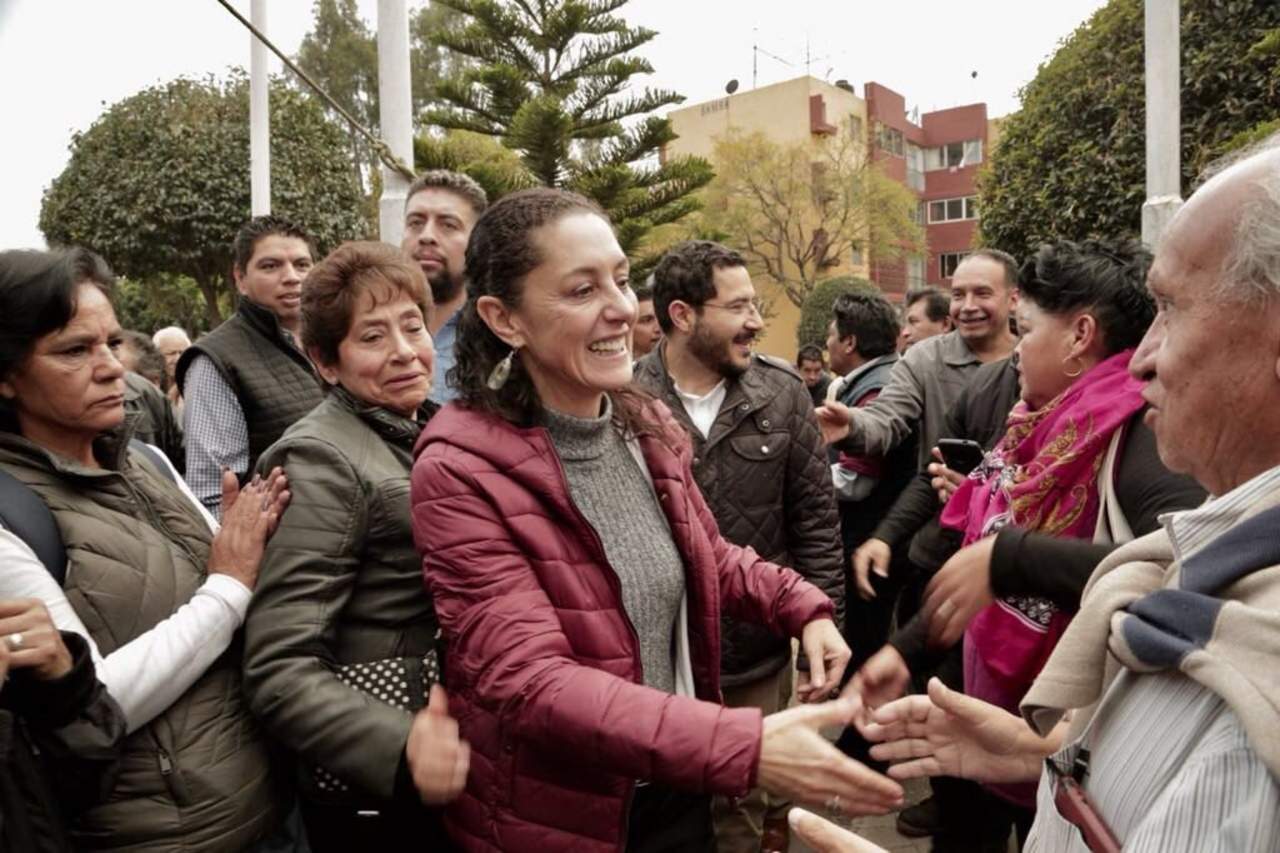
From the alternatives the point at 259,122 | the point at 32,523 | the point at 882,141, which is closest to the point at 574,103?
the point at 259,122

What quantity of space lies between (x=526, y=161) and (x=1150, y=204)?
7.25 metres

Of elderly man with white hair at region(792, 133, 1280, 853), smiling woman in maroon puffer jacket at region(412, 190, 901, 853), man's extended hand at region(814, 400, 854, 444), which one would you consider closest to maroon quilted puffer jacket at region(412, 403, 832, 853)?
smiling woman in maroon puffer jacket at region(412, 190, 901, 853)

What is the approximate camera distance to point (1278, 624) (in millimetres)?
908

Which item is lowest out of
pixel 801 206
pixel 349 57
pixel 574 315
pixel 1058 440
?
pixel 1058 440

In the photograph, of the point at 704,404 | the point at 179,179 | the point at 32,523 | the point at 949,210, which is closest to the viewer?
the point at 32,523

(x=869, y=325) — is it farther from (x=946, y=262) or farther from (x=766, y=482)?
(x=946, y=262)

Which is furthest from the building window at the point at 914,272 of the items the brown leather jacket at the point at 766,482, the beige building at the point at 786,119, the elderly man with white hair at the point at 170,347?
the brown leather jacket at the point at 766,482

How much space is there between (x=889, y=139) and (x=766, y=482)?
38630mm

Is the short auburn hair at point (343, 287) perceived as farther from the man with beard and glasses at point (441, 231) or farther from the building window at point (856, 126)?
the building window at point (856, 126)

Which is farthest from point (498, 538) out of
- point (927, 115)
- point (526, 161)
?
point (927, 115)

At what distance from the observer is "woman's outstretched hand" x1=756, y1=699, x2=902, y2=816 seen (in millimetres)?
1385

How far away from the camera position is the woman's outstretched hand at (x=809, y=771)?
→ 1.38 meters

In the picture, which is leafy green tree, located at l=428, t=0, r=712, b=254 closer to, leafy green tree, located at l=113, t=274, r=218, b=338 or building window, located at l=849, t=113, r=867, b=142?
leafy green tree, located at l=113, t=274, r=218, b=338

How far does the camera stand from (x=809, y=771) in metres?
1.38
